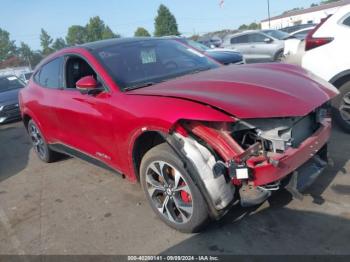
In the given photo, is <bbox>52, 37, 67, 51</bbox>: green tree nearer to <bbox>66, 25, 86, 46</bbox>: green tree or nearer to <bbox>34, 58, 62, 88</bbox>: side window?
<bbox>66, 25, 86, 46</bbox>: green tree

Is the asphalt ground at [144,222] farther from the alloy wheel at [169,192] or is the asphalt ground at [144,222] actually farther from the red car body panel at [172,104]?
the red car body panel at [172,104]

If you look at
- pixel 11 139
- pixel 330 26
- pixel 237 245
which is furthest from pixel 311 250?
pixel 11 139

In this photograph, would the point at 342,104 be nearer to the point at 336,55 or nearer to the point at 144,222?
the point at 336,55

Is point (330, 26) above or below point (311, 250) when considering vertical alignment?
above

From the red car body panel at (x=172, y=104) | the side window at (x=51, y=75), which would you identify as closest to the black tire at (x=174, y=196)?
the red car body panel at (x=172, y=104)

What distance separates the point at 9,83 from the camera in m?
12.3

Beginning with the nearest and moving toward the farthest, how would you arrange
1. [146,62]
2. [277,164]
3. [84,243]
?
[277,164] → [84,243] → [146,62]

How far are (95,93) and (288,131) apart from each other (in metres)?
2.02

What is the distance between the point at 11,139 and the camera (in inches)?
330

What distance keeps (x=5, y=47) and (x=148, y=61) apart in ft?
389

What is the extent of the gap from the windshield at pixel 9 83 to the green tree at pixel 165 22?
210 feet

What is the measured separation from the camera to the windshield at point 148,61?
3910 millimetres

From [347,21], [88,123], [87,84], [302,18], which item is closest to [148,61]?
[87,84]

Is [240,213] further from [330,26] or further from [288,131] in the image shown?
[330,26]
